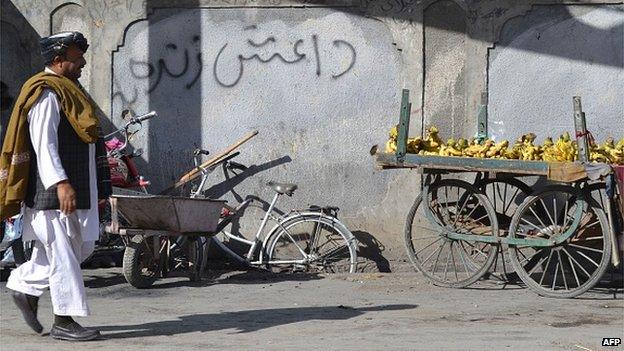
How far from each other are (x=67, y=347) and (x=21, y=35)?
524 centimetres

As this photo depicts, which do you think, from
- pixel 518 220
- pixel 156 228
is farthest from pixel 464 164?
pixel 156 228

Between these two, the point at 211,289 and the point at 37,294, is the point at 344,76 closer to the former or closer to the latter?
the point at 211,289

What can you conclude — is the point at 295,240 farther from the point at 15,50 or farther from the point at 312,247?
the point at 15,50

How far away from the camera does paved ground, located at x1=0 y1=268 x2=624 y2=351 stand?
741cm

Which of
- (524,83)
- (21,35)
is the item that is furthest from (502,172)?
(21,35)

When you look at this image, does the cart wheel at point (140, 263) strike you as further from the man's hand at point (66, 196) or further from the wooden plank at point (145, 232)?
the man's hand at point (66, 196)

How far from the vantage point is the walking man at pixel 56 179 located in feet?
23.4

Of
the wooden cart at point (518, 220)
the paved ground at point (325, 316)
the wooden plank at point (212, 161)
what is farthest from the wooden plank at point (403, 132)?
the wooden plank at point (212, 161)

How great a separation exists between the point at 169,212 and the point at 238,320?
67.1 inches

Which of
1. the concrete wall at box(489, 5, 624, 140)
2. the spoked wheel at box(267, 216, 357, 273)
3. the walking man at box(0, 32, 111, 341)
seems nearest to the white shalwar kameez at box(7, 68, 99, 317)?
the walking man at box(0, 32, 111, 341)

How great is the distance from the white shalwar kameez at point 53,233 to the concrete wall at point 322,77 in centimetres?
406

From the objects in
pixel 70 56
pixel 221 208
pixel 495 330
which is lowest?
pixel 495 330

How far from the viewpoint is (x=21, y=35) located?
456 inches

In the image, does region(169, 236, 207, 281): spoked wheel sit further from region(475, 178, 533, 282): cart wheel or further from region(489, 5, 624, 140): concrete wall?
region(489, 5, 624, 140): concrete wall
